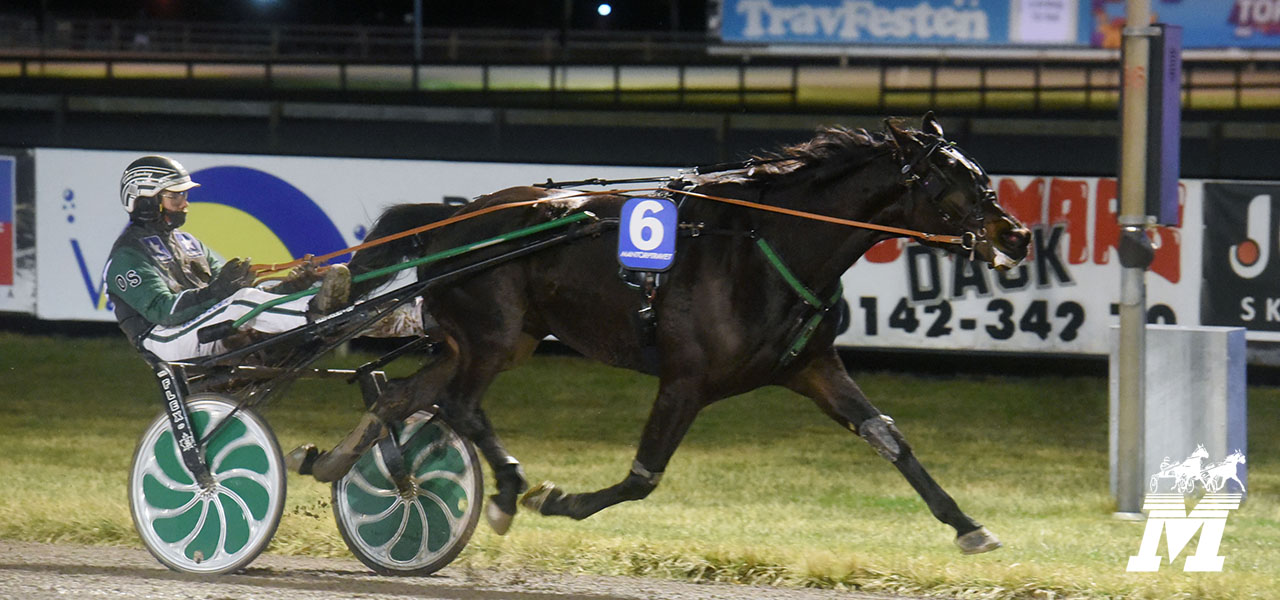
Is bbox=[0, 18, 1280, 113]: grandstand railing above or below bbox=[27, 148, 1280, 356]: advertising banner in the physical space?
above

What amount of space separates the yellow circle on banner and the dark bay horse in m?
5.11

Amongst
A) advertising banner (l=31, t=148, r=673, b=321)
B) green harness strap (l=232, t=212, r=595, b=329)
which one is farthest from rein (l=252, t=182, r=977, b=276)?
advertising banner (l=31, t=148, r=673, b=321)

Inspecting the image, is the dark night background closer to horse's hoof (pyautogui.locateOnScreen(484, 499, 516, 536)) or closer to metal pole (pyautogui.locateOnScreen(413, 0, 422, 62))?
metal pole (pyautogui.locateOnScreen(413, 0, 422, 62))

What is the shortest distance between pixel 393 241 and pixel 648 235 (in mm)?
1188

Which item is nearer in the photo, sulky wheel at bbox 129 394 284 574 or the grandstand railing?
sulky wheel at bbox 129 394 284 574

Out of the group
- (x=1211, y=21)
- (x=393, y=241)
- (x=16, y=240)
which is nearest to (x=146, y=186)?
(x=393, y=241)

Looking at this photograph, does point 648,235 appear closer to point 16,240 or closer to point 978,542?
point 978,542

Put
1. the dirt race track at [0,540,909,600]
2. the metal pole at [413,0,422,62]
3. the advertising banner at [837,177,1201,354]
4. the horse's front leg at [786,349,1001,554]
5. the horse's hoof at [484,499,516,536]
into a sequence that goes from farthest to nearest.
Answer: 1. the metal pole at [413,0,422,62]
2. the advertising banner at [837,177,1201,354]
3. the horse's hoof at [484,499,516,536]
4. the horse's front leg at [786,349,1001,554]
5. the dirt race track at [0,540,909,600]

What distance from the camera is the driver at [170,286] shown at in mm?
5383

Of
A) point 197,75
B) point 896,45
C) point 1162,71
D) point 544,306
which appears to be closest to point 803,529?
point 544,306

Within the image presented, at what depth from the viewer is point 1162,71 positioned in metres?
6.50

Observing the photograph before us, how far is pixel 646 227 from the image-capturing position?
5.21m

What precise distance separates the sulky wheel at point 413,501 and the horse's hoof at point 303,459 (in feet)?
0.44

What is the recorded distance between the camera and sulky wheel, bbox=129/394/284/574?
5242 mm
